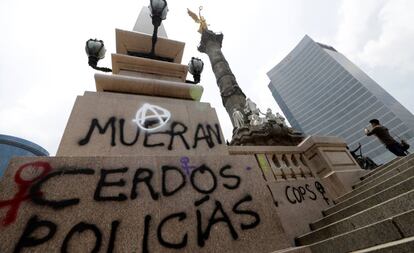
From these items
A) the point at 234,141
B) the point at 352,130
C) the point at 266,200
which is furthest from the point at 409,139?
the point at 266,200

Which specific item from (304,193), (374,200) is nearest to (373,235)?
(374,200)

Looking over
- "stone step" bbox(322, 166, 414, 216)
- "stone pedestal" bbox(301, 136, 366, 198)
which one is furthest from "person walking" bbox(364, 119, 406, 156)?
"stone step" bbox(322, 166, 414, 216)

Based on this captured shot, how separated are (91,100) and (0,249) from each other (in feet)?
6.34

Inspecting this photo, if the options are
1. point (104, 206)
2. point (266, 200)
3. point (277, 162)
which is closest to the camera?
point (104, 206)

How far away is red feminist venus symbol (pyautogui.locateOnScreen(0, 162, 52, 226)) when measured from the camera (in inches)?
79.5

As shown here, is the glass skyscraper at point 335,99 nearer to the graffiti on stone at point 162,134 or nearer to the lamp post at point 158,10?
the graffiti on stone at point 162,134

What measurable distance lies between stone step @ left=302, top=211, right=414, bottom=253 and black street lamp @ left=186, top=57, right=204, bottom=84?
3.35m

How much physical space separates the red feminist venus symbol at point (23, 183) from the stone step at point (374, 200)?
14.3 ft

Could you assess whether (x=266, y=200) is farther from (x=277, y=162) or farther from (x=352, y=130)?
(x=352, y=130)

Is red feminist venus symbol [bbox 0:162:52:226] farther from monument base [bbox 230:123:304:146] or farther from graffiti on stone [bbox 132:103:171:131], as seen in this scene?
monument base [bbox 230:123:304:146]

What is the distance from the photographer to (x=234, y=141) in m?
10.8

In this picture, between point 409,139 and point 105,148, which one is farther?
point 409,139

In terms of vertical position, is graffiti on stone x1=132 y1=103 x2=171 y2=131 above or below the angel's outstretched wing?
below

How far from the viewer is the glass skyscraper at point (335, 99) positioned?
95.7 m
